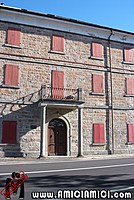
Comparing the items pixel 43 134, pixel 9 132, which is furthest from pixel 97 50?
pixel 9 132

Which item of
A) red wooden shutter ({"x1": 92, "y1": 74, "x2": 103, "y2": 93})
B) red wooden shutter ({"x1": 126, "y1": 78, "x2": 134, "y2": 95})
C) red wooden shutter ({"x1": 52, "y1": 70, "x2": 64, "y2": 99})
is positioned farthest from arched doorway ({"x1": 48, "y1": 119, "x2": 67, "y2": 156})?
red wooden shutter ({"x1": 126, "y1": 78, "x2": 134, "y2": 95})

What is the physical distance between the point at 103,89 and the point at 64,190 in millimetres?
14799

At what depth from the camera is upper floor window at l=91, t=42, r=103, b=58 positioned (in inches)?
799

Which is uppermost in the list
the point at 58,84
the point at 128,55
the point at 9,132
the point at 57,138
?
the point at 128,55

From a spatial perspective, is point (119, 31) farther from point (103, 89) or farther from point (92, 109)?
point (92, 109)

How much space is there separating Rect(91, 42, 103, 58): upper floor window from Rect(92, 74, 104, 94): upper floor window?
5.50 feet

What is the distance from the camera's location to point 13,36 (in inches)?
696

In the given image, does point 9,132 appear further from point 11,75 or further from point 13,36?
point 13,36

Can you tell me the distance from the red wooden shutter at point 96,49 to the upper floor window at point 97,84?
1.72 m

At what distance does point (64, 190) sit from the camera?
607 cm

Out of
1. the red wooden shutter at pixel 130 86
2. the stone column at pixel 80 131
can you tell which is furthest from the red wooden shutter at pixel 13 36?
the red wooden shutter at pixel 130 86

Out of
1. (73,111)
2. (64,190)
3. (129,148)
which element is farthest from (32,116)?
(64,190)

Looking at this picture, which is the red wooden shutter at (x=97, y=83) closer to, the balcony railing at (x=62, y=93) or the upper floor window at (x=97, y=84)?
the upper floor window at (x=97, y=84)

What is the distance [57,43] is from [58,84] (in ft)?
10.5
